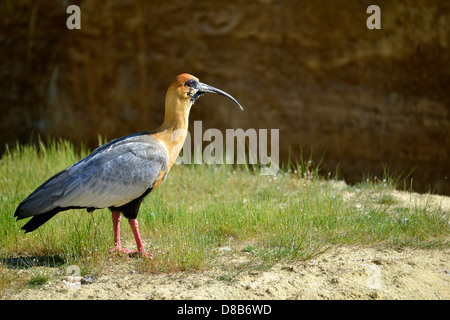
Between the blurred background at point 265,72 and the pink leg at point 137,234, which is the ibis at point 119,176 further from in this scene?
the blurred background at point 265,72

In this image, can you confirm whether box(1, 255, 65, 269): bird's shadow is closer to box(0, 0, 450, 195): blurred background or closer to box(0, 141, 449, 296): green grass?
box(0, 141, 449, 296): green grass

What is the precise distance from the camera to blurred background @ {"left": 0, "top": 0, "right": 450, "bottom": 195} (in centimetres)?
758

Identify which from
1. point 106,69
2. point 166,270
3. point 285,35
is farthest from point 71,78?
point 166,270

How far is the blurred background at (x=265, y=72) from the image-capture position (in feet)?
24.9

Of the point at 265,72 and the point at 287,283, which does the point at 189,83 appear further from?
the point at 265,72

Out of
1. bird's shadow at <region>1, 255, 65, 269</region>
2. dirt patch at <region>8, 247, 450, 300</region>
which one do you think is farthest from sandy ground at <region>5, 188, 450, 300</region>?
bird's shadow at <region>1, 255, 65, 269</region>

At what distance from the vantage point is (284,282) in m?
3.87

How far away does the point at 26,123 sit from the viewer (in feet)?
27.0

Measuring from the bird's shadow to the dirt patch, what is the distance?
0.31 metres

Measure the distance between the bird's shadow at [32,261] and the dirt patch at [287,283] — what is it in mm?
307

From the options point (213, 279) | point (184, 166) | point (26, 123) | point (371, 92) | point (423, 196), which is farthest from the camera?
point (26, 123)

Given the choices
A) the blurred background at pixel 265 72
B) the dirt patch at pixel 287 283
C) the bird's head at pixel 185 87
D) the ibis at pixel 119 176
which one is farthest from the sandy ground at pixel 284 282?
the blurred background at pixel 265 72

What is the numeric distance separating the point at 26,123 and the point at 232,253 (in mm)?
5030
